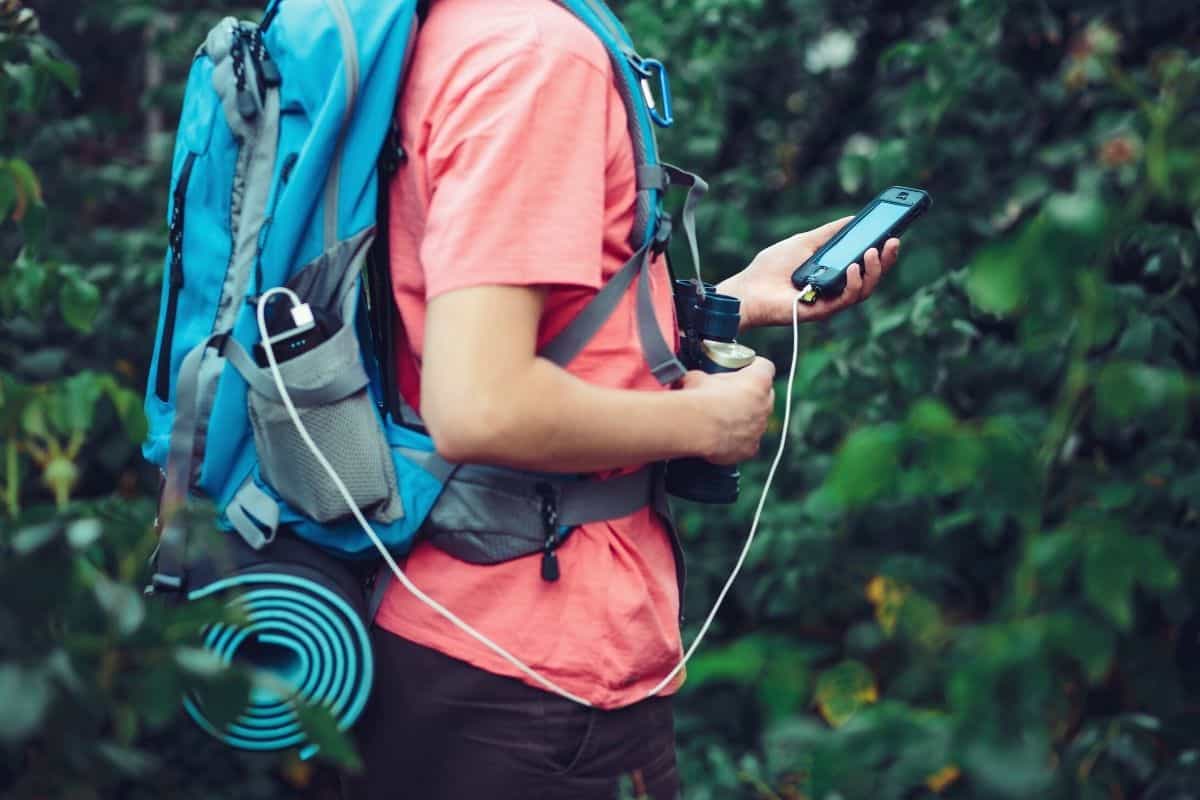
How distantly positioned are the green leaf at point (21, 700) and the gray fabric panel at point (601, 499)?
2.22 feet

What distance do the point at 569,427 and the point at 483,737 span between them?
0.36 m

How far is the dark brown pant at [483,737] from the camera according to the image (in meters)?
1.41

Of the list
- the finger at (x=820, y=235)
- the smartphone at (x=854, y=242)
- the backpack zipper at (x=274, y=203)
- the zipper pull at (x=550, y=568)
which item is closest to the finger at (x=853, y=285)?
the smartphone at (x=854, y=242)

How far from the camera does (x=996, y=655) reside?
0.85 metres

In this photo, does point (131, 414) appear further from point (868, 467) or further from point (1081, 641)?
point (1081, 641)

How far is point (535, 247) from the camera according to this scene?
1.24 meters

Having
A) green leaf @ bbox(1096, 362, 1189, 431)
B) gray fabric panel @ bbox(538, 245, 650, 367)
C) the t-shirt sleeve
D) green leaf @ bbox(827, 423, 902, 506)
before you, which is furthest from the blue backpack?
green leaf @ bbox(1096, 362, 1189, 431)

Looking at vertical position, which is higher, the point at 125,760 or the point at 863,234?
the point at 125,760

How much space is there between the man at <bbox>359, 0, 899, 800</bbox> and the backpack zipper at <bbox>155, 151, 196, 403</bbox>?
11.1 inches

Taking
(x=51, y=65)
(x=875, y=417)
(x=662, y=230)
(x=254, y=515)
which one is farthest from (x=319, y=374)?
(x=875, y=417)

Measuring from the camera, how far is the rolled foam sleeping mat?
1349 millimetres

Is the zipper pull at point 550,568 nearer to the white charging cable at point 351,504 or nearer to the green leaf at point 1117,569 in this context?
the white charging cable at point 351,504

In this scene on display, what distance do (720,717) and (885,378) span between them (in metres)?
0.88

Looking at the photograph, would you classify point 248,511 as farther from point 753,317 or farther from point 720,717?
point 720,717
